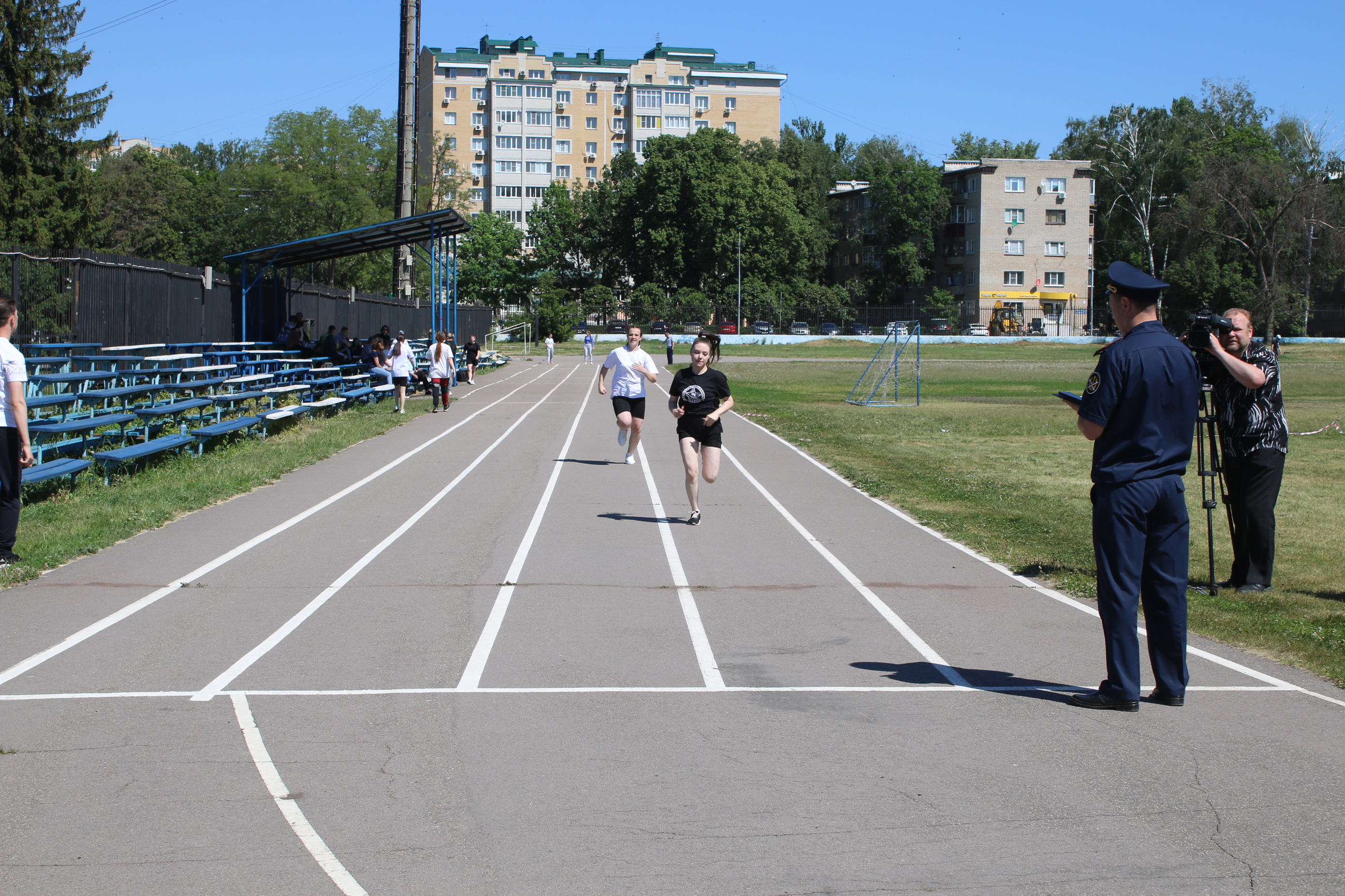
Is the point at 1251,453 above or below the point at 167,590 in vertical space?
above

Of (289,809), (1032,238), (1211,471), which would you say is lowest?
(289,809)

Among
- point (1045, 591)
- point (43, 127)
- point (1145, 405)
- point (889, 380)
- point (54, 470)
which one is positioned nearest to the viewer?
point (1145, 405)

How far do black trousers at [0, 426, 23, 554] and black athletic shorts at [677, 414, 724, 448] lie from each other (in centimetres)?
557

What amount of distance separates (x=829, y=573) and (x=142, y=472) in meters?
8.77

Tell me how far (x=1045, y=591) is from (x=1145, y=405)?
134 inches

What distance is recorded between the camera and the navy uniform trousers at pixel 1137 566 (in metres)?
5.35

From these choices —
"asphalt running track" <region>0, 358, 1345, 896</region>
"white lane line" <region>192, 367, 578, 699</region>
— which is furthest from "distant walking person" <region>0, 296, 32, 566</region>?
"white lane line" <region>192, 367, 578, 699</region>

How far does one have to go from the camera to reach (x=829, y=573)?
8.96m

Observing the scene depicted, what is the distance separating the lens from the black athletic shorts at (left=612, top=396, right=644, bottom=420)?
15555mm

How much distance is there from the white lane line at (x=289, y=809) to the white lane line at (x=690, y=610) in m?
2.17

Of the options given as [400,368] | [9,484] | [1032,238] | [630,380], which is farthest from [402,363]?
[1032,238]

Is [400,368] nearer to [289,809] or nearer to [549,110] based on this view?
[289,809]

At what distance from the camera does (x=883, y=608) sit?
7789mm

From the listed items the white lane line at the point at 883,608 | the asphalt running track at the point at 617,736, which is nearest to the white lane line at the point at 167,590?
the asphalt running track at the point at 617,736
